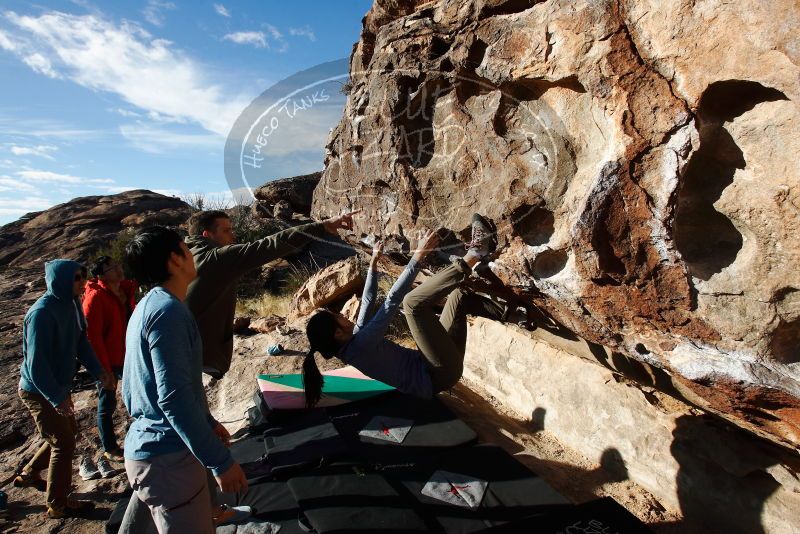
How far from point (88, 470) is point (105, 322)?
1.20 meters

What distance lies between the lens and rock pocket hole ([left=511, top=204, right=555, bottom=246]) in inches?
105

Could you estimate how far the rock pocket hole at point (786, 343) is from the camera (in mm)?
1969

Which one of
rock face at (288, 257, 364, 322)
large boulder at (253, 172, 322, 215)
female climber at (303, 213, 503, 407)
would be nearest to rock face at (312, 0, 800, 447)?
female climber at (303, 213, 503, 407)

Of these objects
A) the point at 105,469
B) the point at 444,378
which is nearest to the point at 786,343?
the point at 444,378

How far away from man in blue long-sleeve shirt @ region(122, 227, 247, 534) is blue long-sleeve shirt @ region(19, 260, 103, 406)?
1745mm

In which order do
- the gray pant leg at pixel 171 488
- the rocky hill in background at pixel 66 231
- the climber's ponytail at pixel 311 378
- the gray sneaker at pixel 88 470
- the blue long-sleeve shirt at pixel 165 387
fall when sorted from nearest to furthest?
the blue long-sleeve shirt at pixel 165 387 → the gray pant leg at pixel 171 488 → the climber's ponytail at pixel 311 378 → the gray sneaker at pixel 88 470 → the rocky hill in background at pixel 66 231

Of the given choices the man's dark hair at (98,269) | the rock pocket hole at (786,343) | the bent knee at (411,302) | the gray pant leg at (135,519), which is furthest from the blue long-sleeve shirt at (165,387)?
the man's dark hair at (98,269)

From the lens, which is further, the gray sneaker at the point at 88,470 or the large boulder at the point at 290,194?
the large boulder at the point at 290,194

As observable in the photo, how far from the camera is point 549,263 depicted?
2652 millimetres

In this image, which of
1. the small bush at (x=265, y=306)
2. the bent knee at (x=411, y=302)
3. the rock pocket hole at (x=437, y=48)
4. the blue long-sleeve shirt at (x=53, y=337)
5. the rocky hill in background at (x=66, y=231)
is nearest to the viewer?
the bent knee at (x=411, y=302)

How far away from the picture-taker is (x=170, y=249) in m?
1.93

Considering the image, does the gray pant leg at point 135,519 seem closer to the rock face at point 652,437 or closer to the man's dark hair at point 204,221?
the man's dark hair at point 204,221

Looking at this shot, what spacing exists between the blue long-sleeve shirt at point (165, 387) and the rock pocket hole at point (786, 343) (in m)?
2.11

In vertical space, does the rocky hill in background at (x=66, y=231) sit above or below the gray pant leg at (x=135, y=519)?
above
